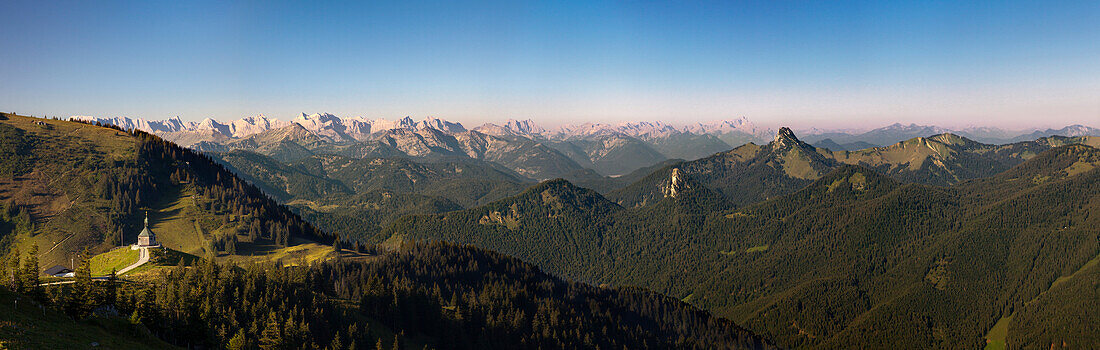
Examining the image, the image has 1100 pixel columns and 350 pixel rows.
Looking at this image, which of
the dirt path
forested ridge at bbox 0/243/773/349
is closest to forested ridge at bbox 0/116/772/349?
forested ridge at bbox 0/243/773/349

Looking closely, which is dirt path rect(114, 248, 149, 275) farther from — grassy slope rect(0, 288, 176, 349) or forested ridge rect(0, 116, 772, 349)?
grassy slope rect(0, 288, 176, 349)

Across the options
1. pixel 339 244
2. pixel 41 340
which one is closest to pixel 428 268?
pixel 339 244

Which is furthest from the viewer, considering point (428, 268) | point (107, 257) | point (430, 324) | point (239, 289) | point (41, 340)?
point (428, 268)

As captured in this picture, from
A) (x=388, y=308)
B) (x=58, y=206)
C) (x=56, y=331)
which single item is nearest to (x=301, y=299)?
(x=388, y=308)

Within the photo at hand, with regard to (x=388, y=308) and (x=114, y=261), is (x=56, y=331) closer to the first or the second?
(x=388, y=308)

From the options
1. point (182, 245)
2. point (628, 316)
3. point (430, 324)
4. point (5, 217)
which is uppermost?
point (5, 217)

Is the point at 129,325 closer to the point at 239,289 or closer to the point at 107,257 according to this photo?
the point at 239,289

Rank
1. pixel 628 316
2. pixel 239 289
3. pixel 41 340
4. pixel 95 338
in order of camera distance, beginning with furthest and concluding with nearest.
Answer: pixel 628 316 → pixel 239 289 → pixel 95 338 → pixel 41 340

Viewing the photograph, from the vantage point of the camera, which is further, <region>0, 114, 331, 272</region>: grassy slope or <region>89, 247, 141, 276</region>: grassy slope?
<region>0, 114, 331, 272</region>: grassy slope

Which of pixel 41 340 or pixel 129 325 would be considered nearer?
pixel 41 340
